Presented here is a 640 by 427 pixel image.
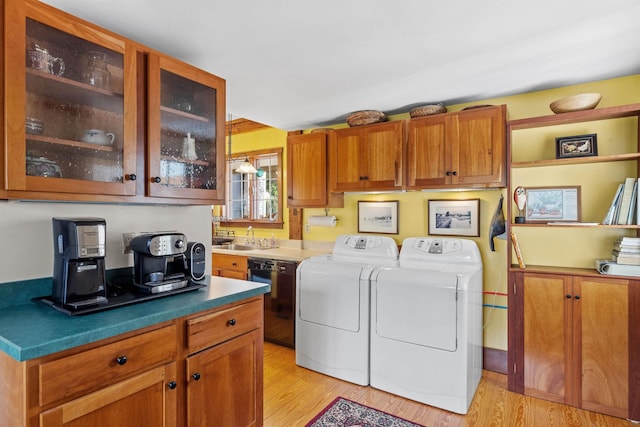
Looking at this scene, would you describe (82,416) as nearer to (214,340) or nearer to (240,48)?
(214,340)

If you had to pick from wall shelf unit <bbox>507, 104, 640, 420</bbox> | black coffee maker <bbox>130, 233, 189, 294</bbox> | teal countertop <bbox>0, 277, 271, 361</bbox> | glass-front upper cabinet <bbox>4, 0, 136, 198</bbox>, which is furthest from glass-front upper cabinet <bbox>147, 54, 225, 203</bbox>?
wall shelf unit <bbox>507, 104, 640, 420</bbox>

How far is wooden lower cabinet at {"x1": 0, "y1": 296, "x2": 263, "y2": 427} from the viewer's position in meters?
1.17

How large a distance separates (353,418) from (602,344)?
5.76ft

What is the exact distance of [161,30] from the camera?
1886 millimetres

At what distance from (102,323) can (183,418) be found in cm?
61

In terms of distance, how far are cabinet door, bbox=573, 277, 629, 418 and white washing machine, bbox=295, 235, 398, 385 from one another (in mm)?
1391

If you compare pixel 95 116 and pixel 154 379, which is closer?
pixel 154 379

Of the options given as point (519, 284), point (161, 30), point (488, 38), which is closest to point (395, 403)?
point (519, 284)

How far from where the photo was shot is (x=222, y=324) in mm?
1766

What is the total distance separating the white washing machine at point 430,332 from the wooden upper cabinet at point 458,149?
0.61 m

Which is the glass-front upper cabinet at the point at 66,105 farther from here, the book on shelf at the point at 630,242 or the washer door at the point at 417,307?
the book on shelf at the point at 630,242

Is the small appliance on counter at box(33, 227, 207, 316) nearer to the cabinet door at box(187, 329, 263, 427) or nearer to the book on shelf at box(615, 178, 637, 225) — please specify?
the cabinet door at box(187, 329, 263, 427)

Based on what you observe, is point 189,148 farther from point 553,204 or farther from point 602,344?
point 602,344

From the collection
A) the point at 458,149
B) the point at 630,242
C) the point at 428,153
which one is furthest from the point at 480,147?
the point at 630,242
